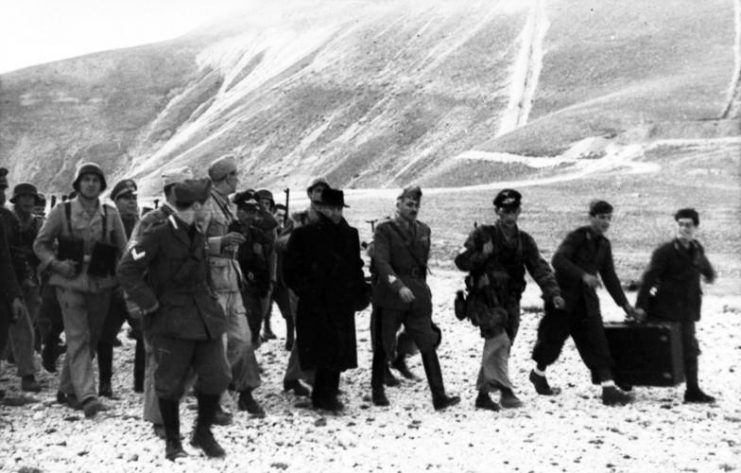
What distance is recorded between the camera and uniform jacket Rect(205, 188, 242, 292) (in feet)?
24.1

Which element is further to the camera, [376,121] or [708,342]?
[376,121]

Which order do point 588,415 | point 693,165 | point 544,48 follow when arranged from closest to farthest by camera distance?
point 588,415 < point 693,165 < point 544,48

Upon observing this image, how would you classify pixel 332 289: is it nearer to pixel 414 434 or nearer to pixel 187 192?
pixel 414 434

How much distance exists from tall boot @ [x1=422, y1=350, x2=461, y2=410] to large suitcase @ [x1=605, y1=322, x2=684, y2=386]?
1634mm

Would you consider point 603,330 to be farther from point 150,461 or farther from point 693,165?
point 693,165

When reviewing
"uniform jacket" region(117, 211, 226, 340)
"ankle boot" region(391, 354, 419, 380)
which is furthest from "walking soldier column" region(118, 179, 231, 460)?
"ankle boot" region(391, 354, 419, 380)

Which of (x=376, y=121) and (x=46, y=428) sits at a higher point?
(x=376, y=121)

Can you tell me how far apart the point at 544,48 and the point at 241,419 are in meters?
70.4

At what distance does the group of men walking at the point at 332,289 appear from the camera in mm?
7793

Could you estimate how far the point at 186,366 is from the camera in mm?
6477

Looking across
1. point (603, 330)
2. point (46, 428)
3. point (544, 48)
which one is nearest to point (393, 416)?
point (603, 330)

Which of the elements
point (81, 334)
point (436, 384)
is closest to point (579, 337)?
point (436, 384)

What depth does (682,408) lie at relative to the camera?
8203mm

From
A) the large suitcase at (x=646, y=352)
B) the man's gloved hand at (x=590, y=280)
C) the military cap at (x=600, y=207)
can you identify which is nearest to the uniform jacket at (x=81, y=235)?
the man's gloved hand at (x=590, y=280)
